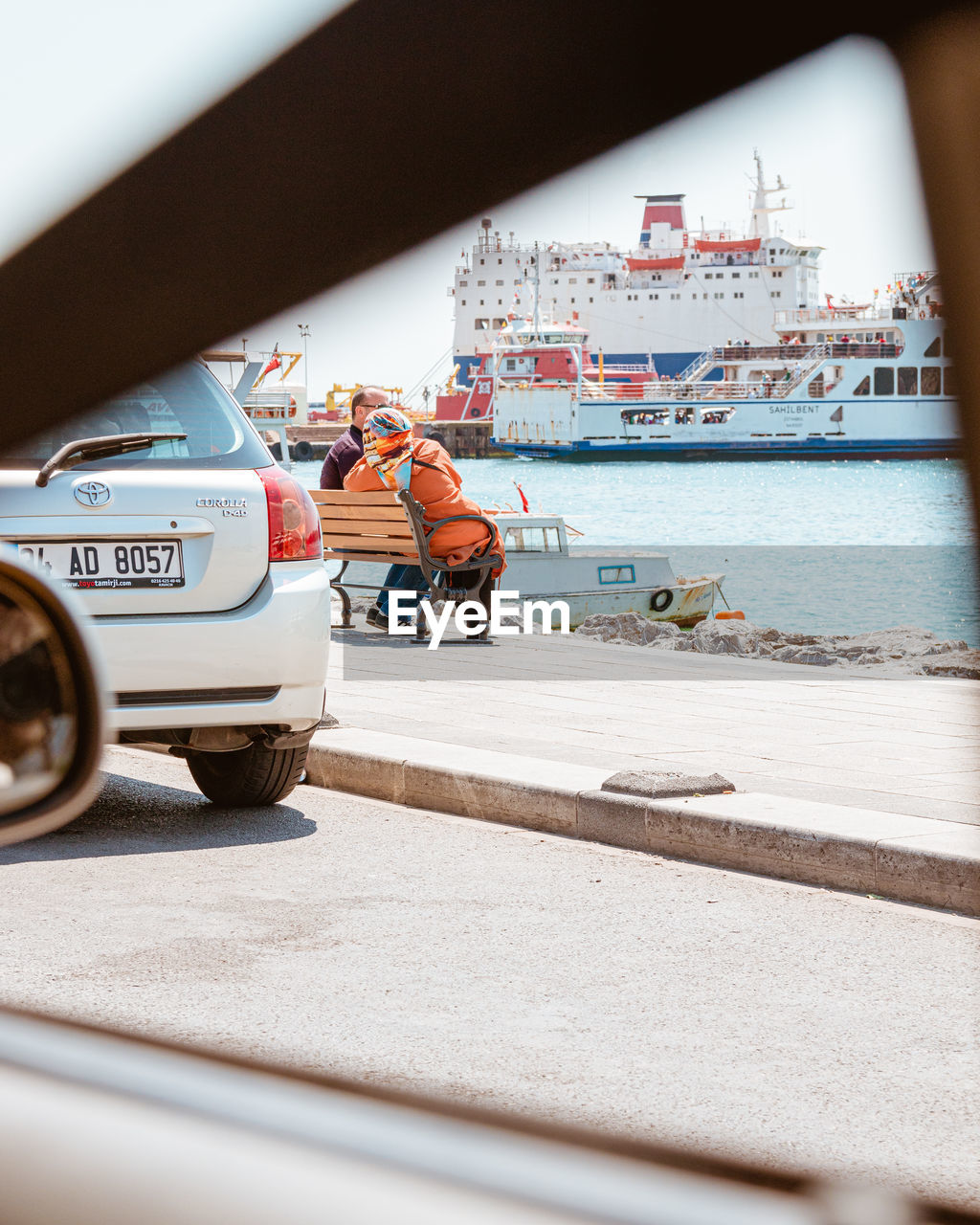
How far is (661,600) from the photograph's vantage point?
14344 millimetres

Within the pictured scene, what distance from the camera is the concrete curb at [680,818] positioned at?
4.66m

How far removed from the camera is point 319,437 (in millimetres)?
1850

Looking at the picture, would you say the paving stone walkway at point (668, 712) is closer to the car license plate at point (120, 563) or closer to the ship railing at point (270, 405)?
the car license plate at point (120, 563)

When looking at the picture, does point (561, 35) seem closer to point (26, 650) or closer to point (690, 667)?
point (26, 650)

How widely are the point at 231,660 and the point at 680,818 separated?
150 cm

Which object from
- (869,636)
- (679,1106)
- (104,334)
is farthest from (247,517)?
(869,636)

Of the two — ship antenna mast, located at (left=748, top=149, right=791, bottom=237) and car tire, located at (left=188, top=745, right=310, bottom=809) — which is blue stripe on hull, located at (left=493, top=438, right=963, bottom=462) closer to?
car tire, located at (left=188, top=745, right=310, bottom=809)

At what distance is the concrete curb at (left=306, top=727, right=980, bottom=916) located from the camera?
4660 mm

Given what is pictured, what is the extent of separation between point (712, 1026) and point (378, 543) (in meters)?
7.54

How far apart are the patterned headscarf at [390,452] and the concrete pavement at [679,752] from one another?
44.6 inches

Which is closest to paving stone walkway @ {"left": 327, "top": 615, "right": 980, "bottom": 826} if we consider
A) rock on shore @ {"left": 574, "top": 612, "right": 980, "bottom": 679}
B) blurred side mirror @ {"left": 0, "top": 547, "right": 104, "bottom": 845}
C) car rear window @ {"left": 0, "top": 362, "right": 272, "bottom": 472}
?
rock on shore @ {"left": 574, "top": 612, "right": 980, "bottom": 679}

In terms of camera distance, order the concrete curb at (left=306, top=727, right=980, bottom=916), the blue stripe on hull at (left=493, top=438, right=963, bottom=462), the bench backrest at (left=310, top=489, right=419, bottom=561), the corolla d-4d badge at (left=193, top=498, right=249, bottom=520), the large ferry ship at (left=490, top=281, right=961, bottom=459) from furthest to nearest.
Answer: the blue stripe on hull at (left=493, top=438, right=963, bottom=462)
the large ferry ship at (left=490, top=281, right=961, bottom=459)
the bench backrest at (left=310, top=489, right=419, bottom=561)
the corolla d-4d badge at (left=193, top=498, right=249, bottom=520)
the concrete curb at (left=306, top=727, right=980, bottom=916)

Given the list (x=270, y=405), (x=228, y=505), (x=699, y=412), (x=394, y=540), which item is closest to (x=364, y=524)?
(x=394, y=540)

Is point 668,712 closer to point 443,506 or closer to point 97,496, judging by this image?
point 443,506
